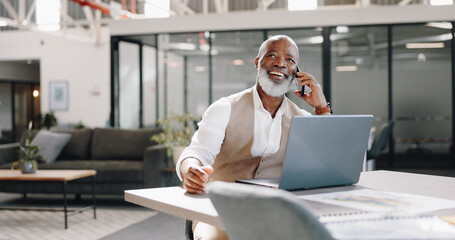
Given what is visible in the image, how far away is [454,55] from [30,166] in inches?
264

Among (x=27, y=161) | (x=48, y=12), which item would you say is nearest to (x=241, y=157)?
(x=27, y=161)

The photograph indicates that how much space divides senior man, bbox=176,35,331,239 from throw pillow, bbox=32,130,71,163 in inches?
168

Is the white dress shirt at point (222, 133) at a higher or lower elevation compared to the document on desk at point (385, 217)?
higher

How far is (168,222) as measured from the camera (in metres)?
4.59

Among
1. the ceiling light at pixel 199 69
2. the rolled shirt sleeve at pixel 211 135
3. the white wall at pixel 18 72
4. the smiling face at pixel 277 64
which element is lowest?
the rolled shirt sleeve at pixel 211 135

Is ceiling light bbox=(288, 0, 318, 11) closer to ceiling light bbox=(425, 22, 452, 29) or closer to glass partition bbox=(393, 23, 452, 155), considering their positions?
glass partition bbox=(393, 23, 452, 155)

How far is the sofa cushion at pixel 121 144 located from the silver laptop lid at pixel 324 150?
4.52 meters

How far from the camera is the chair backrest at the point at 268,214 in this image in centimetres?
80

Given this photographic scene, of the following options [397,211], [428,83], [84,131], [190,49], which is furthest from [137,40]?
[397,211]

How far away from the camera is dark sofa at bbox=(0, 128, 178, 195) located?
529 centimetres

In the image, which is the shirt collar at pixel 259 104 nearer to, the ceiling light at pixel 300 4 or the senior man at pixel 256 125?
the senior man at pixel 256 125

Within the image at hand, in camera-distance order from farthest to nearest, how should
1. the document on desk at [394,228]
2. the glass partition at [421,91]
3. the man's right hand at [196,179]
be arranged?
the glass partition at [421,91] < the man's right hand at [196,179] < the document on desk at [394,228]

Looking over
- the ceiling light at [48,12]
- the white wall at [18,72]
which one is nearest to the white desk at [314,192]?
the ceiling light at [48,12]

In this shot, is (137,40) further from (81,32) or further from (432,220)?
(432,220)
